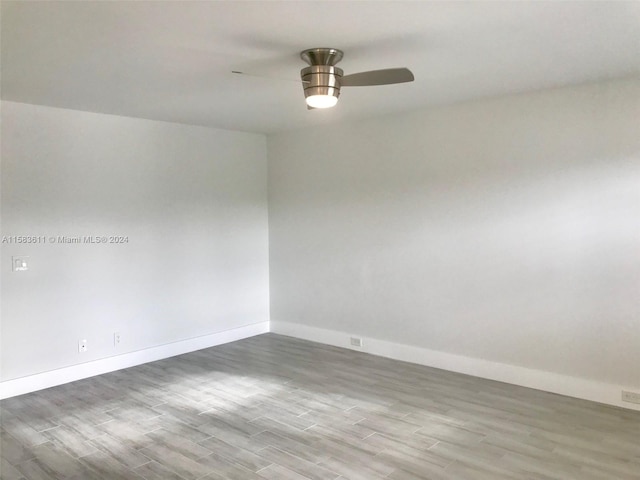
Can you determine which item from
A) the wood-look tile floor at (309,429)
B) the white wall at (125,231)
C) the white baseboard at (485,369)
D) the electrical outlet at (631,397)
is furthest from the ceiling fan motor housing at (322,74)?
the electrical outlet at (631,397)

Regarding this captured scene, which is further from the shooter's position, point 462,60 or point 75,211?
point 75,211

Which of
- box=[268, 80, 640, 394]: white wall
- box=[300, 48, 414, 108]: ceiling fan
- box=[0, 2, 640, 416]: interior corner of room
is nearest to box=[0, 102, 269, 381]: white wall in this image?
box=[0, 2, 640, 416]: interior corner of room

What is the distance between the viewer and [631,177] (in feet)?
11.4

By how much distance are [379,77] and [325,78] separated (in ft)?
1.16

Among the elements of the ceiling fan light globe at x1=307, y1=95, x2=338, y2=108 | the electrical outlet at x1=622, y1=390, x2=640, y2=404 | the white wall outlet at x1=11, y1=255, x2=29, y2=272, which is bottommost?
the electrical outlet at x1=622, y1=390, x2=640, y2=404

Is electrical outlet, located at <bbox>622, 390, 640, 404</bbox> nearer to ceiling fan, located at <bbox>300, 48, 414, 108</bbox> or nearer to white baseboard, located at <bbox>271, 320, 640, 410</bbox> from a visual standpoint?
white baseboard, located at <bbox>271, 320, 640, 410</bbox>

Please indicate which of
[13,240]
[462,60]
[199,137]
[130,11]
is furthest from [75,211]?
[462,60]

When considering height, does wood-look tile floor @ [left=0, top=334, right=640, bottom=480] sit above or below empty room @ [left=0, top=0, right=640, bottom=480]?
below

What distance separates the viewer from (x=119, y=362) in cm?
460

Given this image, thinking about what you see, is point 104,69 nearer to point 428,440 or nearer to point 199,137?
point 199,137

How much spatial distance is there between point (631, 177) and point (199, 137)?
409 cm

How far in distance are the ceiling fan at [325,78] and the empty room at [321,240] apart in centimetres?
2

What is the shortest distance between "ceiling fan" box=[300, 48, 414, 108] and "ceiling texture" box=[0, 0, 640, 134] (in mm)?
83

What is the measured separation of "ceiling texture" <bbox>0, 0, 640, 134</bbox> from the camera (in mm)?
2242
